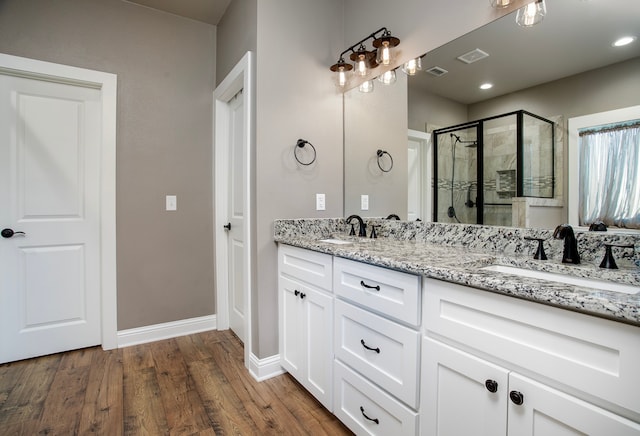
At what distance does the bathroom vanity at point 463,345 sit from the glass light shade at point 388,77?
3.36 feet

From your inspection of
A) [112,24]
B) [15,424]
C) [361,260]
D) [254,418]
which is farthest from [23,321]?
[361,260]

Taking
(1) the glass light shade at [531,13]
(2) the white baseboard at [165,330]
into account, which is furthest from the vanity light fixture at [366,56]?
(2) the white baseboard at [165,330]

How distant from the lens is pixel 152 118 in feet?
8.57

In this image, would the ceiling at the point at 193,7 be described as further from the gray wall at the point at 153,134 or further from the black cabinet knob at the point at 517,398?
the black cabinet knob at the point at 517,398

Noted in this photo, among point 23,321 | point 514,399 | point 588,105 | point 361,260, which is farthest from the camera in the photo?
point 23,321

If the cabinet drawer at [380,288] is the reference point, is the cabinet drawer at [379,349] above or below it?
below

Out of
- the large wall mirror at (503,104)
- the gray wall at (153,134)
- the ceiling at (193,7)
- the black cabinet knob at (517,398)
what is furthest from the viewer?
the ceiling at (193,7)

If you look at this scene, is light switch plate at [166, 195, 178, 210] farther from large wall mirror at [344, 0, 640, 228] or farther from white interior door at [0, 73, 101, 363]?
large wall mirror at [344, 0, 640, 228]

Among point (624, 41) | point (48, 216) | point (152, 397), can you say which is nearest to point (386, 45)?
point (624, 41)

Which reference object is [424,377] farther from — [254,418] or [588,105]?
[588,105]

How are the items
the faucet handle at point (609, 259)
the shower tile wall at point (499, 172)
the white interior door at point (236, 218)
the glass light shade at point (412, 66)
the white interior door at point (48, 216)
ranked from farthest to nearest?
1. the white interior door at point (236, 218)
2. the white interior door at point (48, 216)
3. the glass light shade at point (412, 66)
4. the shower tile wall at point (499, 172)
5. the faucet handle at point (609, 259)

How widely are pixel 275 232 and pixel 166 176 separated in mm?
1206

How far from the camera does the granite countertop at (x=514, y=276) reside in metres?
0.71

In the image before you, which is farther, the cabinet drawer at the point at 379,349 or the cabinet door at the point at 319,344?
the cabinet door at the point at 319,344
